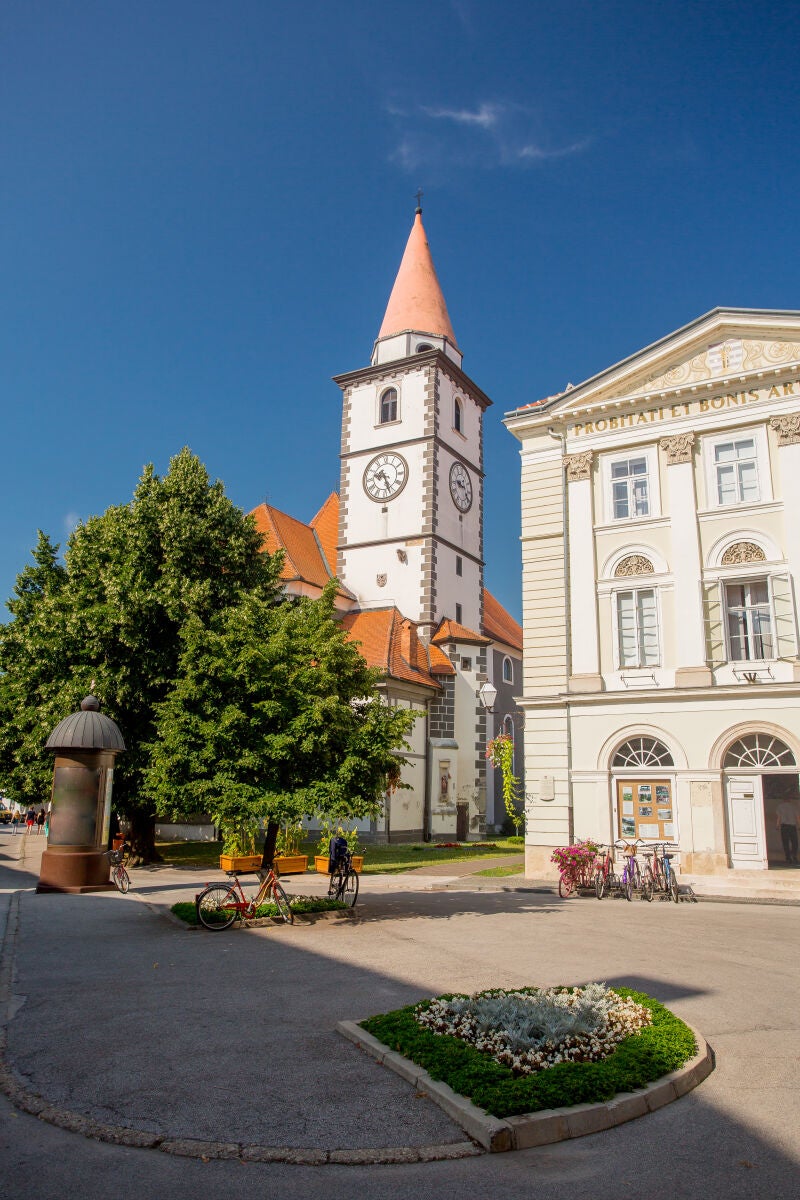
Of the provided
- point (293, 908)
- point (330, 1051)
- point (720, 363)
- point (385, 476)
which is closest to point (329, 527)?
point (385, 476)

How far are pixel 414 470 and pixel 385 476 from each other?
1.91 meters

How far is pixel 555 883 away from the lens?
943 inches

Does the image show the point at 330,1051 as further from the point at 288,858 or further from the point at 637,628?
the point at 288,858

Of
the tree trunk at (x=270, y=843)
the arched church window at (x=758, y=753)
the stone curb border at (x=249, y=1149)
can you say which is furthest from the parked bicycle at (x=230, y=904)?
the arched church window at (x=758, y=753)

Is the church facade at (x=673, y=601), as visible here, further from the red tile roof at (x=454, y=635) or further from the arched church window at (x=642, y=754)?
the red tile roof at (x=454, y=635)

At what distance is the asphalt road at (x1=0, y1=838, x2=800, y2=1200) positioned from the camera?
5.12 m

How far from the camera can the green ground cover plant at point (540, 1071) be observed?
233 inches

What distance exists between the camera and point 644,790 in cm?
2391

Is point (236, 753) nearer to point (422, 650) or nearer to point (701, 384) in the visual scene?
point (701, 384)

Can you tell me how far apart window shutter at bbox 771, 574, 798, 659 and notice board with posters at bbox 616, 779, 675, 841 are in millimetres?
4690

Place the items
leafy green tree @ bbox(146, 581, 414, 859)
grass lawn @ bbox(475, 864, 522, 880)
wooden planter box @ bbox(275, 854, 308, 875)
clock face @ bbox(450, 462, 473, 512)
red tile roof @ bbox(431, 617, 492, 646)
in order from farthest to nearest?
clock face @ bbox(450, 462, 473, 512)
red tile roof @ bbox(431, 617, 492, 646)
wooden planter box @ bbox(275, 854, 308, 875)
grass lawn @ bbox(475, 864, 522, 880)
leafy green tree @ bbox(146, 581, 414, 859)

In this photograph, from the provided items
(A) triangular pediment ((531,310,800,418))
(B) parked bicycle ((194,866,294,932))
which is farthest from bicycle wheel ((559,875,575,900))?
(A) triangular pediment ((531,310,800,418))

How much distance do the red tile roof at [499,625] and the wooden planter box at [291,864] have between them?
82.4ft

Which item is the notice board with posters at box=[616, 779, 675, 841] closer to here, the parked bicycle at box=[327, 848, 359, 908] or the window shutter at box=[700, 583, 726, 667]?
the window shutter at box=[700, 583, 726, 667]
